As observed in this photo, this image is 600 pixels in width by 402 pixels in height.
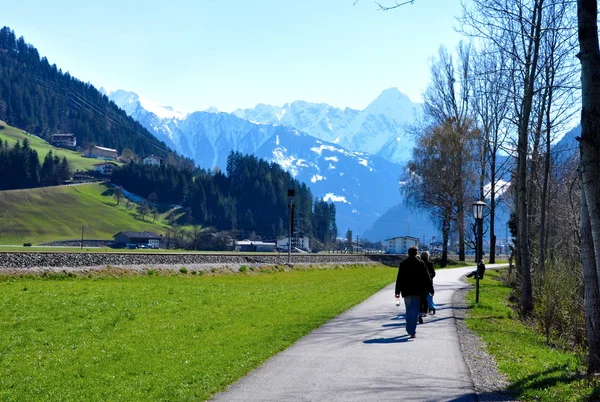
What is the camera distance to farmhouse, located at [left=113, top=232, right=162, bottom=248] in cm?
13025

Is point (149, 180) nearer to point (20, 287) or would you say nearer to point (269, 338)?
point (20, 287)

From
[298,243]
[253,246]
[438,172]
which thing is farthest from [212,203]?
[438,172]

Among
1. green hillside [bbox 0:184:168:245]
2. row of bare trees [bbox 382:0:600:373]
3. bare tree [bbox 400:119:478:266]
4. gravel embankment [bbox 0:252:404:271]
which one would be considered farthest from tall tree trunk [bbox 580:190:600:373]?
green hillside [bbox 0:184:168:245]

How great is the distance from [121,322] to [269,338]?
5027mm

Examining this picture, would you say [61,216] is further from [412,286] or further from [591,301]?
[591,301]

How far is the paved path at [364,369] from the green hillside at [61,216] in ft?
390

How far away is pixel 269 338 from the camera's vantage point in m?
12.6

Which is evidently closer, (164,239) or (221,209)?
(164,239)

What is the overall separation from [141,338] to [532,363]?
801 centimetres

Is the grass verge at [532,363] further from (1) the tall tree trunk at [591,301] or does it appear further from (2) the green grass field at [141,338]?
(2) the green grass field at [141,338]

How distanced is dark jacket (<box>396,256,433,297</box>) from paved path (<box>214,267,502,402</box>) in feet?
3.29

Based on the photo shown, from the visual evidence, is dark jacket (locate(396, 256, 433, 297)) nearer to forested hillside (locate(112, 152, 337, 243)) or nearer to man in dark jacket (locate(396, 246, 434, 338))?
man in dark jacket (locate(396, 246, 434, 338))

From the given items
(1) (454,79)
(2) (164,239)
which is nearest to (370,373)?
(1) (454,79)

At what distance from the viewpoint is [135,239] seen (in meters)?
132
